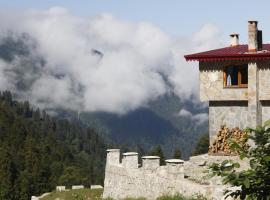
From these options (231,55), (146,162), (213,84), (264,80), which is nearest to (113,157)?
(146,162)

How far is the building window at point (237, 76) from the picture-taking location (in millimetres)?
32344

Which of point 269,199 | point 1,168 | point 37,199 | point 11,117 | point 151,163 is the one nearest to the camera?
point 269,199

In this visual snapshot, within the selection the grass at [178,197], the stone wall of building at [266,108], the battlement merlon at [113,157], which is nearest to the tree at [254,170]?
the grass at [178,197]

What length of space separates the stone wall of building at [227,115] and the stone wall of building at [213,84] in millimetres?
420

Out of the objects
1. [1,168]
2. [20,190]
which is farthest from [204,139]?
[1,168]

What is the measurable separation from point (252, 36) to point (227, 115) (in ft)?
15.0

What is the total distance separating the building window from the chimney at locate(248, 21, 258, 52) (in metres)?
1.02

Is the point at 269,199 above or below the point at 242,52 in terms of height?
below

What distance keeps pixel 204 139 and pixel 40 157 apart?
162 ft

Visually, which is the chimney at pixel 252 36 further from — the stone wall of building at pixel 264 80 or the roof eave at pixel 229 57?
the stone wall of building at pixel 264 80

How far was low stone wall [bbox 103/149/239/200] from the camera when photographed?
23.0 m

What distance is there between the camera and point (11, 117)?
644 feet

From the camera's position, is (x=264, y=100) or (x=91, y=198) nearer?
(x=264, y=100)

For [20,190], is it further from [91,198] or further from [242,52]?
[242,52]
